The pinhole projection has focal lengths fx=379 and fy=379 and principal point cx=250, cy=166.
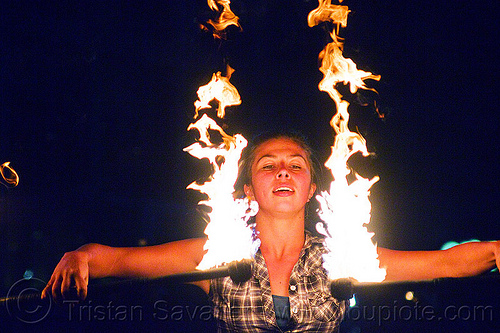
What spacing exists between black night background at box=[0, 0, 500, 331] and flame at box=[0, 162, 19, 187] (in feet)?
0.35

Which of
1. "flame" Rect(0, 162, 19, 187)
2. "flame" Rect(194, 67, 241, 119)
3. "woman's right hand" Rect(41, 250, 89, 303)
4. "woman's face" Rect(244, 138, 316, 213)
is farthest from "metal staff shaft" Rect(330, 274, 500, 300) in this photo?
"flame" Rect(0, 162, 19, 187)

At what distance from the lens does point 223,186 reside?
3883 millimetres

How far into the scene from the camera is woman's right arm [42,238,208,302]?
2893 millimetres

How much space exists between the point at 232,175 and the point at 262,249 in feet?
2.72

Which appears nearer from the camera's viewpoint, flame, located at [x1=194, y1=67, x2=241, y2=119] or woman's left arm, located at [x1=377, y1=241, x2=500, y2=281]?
woman's left arm, located at [x1=377, y1=241, x2=500, y2=281]

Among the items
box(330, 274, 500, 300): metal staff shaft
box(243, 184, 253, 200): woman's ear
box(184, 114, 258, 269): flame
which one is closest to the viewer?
box(330, 274, 500, 300): metal staff shaft

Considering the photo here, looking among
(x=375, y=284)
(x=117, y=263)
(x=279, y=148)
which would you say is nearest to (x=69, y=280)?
(x=117, y=263)

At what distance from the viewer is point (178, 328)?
5.58 metres

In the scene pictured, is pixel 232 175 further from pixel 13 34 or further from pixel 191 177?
pixel 13 34

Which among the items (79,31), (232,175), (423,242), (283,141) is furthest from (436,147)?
(79,31)

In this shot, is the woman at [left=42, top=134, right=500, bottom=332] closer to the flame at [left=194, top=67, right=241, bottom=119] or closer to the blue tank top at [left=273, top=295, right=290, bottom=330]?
the blue tank top at [left=273, top=295, right=290, bottom=330]

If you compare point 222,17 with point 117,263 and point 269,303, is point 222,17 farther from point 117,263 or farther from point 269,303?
point 269,303

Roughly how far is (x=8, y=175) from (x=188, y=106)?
2.46 m

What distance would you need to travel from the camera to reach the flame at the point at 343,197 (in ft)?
10.8
